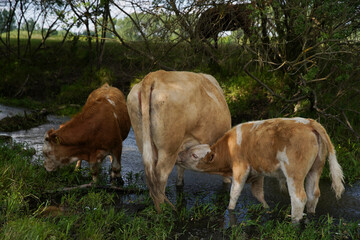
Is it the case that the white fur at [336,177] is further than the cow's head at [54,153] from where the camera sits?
No

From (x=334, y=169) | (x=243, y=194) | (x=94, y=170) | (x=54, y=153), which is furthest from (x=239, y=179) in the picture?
(x=54, y=153)

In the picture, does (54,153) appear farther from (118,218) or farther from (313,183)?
(313,183)

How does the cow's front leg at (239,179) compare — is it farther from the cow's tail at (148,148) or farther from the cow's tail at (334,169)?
the cow's tail at (334,169)

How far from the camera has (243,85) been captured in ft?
33.2

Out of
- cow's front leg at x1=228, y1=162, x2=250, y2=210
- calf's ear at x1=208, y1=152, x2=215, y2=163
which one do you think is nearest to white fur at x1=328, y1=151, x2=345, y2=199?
cow's front leg at x1=228, y1=162, x2=250, y2=210

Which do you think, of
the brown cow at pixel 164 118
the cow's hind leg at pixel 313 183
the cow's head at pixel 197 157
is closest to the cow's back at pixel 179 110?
the brown cow at pixel 164 118

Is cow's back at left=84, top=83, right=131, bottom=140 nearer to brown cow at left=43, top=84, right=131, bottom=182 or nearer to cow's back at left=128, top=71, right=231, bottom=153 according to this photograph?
brown cow at left=43, top=84, right=131, bottom=182

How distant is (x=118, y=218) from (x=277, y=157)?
2.05 meters

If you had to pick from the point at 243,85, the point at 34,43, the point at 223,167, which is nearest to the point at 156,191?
the point at 223,167

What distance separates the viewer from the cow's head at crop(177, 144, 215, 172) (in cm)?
492

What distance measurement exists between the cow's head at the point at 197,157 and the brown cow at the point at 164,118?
4.9 inches

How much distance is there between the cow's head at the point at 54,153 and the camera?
18.7 feet

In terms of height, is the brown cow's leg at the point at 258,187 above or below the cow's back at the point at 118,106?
below

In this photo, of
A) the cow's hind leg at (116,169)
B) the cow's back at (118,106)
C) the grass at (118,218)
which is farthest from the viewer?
the cow's back at (118,106)
